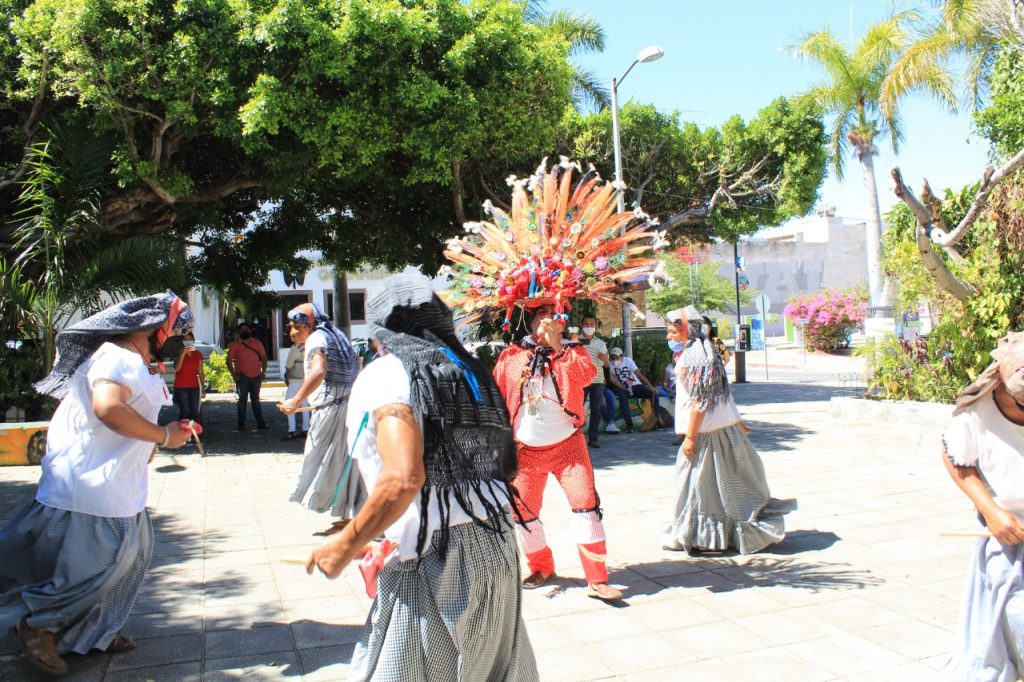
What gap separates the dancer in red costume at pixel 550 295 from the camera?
4852mm

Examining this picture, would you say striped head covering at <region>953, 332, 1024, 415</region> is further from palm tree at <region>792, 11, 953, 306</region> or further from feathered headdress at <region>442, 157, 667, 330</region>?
palm tree at <region>792, 11, 953, 306</region>

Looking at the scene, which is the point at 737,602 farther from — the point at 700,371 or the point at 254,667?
the point at 254,667

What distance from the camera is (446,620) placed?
250 cm

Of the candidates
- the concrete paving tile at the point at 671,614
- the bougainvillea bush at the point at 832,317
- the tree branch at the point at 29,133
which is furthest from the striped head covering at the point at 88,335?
the bougainvillea bush at the point at 832,317

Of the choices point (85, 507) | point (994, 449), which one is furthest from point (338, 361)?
point (994, 449)

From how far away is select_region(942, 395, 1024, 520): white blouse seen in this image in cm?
324

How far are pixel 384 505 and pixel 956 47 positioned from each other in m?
19.6

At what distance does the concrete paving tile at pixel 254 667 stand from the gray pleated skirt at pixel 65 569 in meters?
0.50

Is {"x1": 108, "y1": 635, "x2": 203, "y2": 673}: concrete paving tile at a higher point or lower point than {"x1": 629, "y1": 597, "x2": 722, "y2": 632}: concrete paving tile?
higher

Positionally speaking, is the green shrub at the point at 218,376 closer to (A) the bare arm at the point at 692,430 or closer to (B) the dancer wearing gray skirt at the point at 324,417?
(B) the dancer wearing gray skirt at the point at 324,417

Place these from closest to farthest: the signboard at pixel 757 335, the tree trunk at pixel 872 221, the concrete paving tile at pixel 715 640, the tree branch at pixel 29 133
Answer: the concrete paving tile at pixel 715 640
the tree branch at pixel 29 133
the tree trunk at pixel 872 221
the signboard at pixel 757 335

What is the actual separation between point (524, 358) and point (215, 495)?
180 inches

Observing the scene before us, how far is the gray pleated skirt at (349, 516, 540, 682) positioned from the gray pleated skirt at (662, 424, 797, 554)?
3277 millimetres

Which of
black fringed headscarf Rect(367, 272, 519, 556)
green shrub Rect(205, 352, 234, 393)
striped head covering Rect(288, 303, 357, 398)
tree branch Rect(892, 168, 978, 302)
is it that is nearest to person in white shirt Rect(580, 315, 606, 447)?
tree branch Rect(892, 168, 978, 302)
